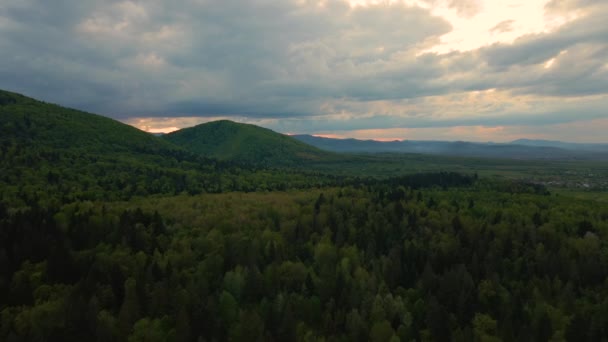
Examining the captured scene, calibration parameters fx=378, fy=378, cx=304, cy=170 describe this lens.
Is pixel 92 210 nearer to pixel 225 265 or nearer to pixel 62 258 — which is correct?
pixel 62 258

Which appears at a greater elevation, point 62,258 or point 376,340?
point 62,258

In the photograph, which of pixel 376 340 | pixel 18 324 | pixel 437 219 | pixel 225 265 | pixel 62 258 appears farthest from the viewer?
pixel 437 219

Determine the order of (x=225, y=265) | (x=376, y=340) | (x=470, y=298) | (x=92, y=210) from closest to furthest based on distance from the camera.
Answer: (x=376, y=340) < (x=470, y=298) < (x=225, y=265) < (x=92, y=210)

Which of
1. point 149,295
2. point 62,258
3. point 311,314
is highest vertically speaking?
point 62,258

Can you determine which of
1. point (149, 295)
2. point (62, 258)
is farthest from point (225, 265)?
point (62, 258)

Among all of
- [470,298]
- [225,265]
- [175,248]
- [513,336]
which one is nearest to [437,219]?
[470,298]

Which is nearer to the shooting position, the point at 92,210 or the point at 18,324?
the point at 18,324

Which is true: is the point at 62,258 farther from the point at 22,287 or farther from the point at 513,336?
the point at 513,336

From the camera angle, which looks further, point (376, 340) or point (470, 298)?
point (470, 298)

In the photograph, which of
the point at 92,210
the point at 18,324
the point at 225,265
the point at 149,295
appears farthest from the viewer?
the point at 92,210
